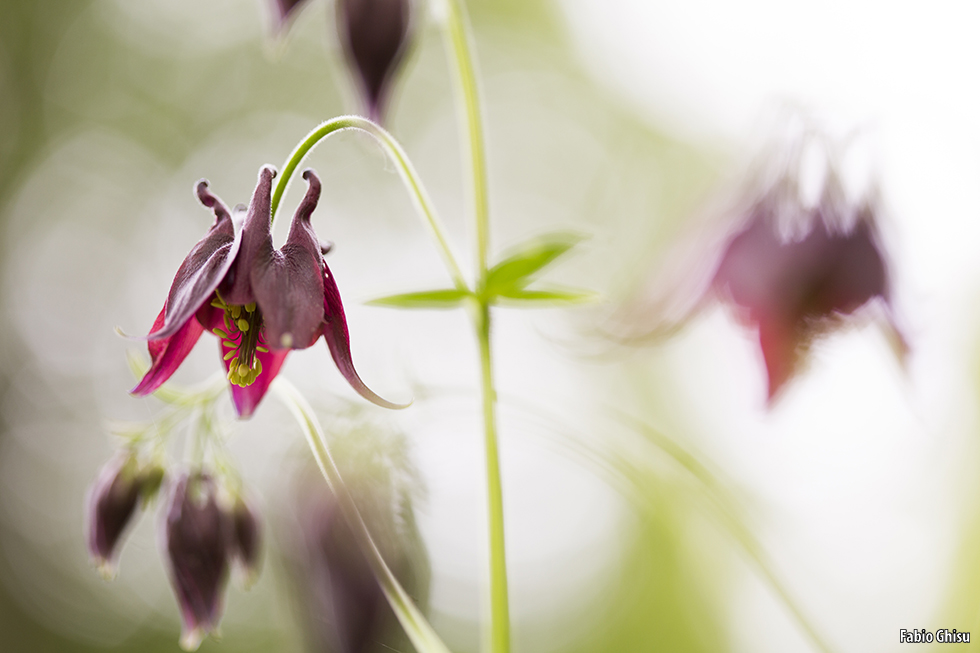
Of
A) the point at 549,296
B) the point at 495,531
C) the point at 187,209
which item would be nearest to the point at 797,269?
the point at 549,296

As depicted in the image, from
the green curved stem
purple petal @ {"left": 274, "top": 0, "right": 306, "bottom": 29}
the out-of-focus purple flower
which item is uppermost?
purple petal @ {"left": 274, "top": 0, "right": 306, "bottom": 29}

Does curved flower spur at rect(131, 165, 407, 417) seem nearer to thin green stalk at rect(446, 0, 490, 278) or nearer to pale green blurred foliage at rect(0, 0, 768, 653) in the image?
thin green stalk at rect(446, 0, 490, 278)

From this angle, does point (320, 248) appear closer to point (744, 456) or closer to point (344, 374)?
point (344, 374)

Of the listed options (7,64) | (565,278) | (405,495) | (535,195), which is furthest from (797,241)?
(7,64)

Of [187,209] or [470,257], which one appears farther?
[187,209]

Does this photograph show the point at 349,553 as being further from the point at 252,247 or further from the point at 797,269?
the point at 797,269

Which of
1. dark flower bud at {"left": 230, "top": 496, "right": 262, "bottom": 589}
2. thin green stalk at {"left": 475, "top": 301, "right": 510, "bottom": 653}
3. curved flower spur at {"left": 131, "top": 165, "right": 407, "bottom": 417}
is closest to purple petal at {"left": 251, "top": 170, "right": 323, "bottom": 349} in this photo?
curved flower spur at {"left": 131, "top": 165, "right": 407, "bottom": 417}

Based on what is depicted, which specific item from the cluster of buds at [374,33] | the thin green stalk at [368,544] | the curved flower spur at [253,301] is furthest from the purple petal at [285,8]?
the thin green stalk at [368,544]
